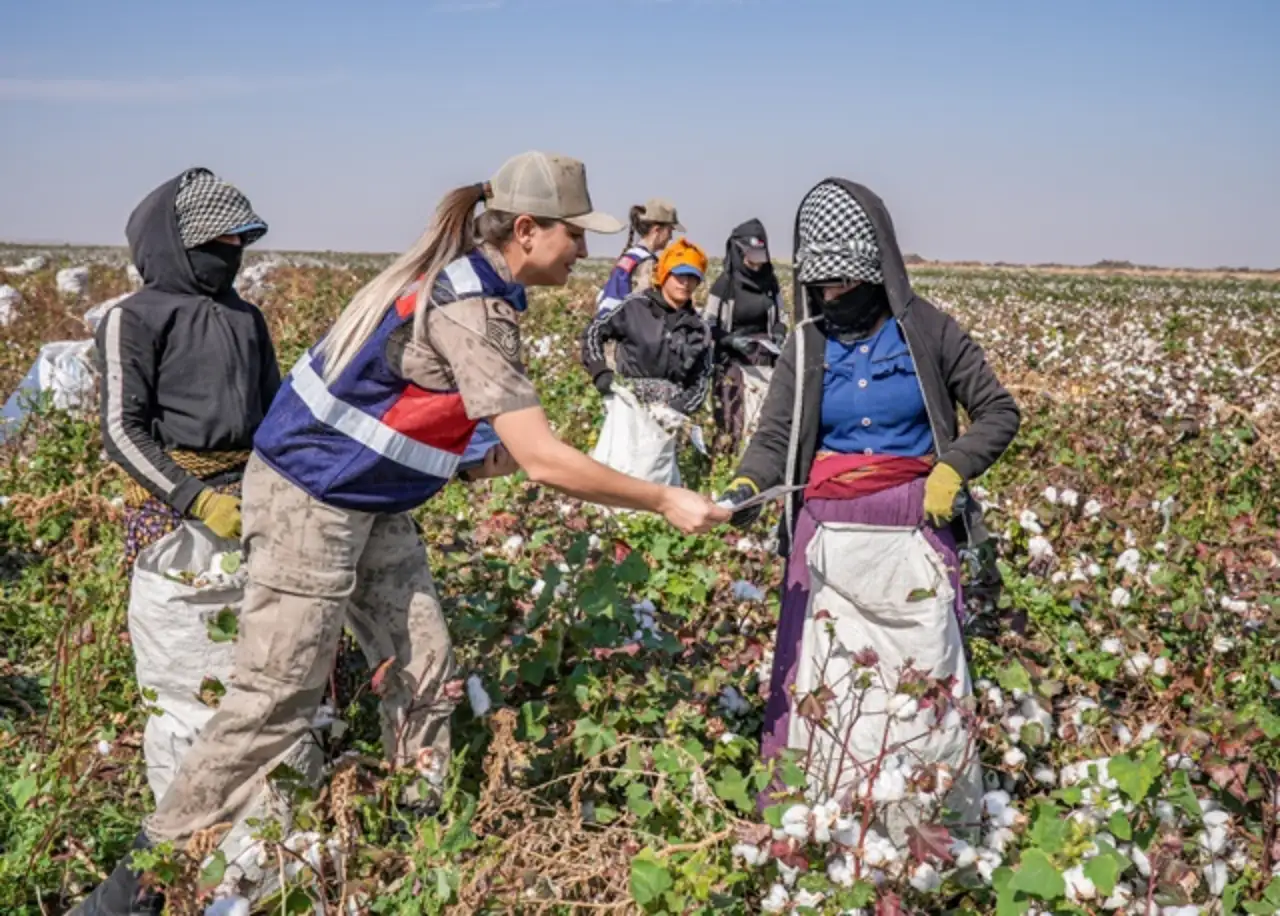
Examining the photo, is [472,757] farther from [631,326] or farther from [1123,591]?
[631,326]

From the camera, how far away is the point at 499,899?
2.32 metres

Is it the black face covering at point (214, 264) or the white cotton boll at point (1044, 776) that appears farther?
the black face covering at point (214, 264)

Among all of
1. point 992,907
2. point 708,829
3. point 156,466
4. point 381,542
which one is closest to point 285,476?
point 381,542

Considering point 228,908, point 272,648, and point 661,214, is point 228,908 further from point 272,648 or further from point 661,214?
point 661,214

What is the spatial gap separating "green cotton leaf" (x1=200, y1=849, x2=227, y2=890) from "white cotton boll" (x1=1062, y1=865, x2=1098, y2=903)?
1.43m

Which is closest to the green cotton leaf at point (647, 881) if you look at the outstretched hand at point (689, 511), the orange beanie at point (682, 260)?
the outstretched hand at point (689, 511)

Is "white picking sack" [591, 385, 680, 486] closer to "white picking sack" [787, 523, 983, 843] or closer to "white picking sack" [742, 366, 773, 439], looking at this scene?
"white picking sack" [742, 366, 773, 439]

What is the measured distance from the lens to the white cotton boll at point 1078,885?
2.00 metres

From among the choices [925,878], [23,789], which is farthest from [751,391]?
[925,878]

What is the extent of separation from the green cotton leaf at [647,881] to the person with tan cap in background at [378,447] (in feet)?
1.66

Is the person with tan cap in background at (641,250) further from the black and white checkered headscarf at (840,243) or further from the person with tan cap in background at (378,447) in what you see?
the person with tan cap in background at (378,447)

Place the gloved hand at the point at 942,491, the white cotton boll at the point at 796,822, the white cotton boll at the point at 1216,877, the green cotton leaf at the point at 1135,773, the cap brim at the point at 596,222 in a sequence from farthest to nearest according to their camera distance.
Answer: the gloved hand at the point at 942,491, the cap brim at the point at 596,222, the white cotton boll at the point at 1216,877, the green cotton leaf at the point at 1135,773, the white cotton boll at the point at 796,822

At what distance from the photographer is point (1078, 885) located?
6.61ft

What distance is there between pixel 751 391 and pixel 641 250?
998 mm
